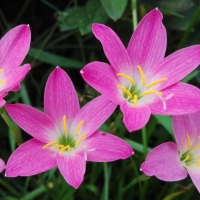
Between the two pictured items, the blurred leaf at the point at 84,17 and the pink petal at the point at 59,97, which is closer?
the pink petal at the point at 59,97

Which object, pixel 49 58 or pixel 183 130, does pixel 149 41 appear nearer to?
pixel 183 130

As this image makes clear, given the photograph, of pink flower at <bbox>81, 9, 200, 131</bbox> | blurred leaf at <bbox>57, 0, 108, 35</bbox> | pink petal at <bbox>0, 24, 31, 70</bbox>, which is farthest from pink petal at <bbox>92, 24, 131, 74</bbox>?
blurred leaf at <bbox>57, 0, 108, 35</bbox>

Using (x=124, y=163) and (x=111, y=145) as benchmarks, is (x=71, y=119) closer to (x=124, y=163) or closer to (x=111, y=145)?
(x=111, y=145)

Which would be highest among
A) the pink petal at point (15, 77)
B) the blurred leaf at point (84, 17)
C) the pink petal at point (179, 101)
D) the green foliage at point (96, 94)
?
the pink petal at point (15, 77)

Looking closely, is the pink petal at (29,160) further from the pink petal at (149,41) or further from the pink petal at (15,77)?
the pink petal at (149,41)

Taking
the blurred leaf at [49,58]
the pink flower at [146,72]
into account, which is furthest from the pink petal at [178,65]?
the blurred leaf at [49,58]

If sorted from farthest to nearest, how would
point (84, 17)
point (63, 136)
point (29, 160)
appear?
point (84, 17) < point (63, 136) < point (29, 160)

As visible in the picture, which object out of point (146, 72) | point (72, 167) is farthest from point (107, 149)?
point (146, 72)
